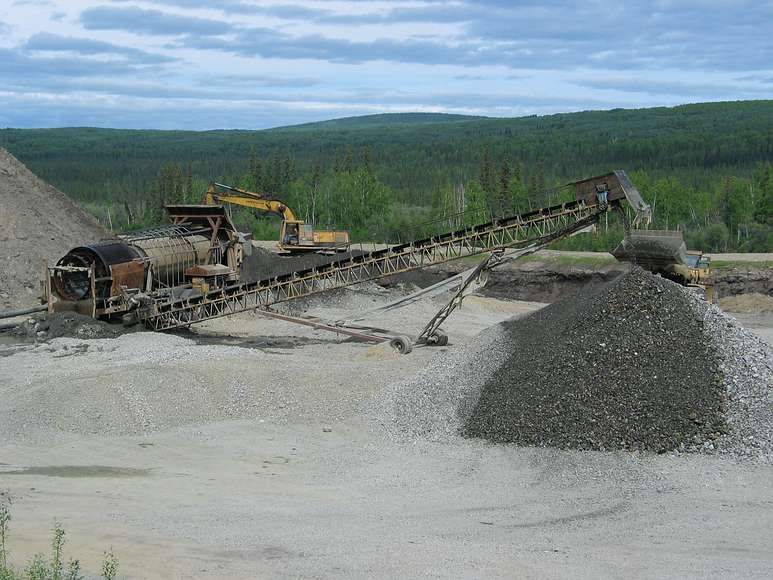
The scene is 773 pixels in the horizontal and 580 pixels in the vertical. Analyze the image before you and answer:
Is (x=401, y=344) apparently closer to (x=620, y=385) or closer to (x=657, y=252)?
(x=657, y=252)

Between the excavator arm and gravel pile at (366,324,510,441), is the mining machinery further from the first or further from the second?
the excavator arm

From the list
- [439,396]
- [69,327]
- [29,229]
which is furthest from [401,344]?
[29,229]

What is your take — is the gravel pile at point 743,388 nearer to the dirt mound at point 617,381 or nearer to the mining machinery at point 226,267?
the dirt mound at point 617,381

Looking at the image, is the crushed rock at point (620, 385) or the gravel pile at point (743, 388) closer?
the gravel pile at point (743, 388)

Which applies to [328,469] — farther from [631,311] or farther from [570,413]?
[631,311]

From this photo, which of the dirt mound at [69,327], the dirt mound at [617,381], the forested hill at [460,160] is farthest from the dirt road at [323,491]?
the forested hill at [460,160]

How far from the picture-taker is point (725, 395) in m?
14.6

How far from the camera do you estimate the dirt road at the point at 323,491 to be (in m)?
10.0

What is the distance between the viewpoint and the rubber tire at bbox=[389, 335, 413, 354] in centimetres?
2211

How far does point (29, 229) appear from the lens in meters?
32.7

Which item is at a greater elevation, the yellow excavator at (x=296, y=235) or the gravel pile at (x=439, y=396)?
the yellow excavator at (x=296, y=235)

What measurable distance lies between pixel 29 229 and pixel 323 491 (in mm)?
23158

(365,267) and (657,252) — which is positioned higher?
(657,252)

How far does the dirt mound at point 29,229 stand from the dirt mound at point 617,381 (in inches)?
760
